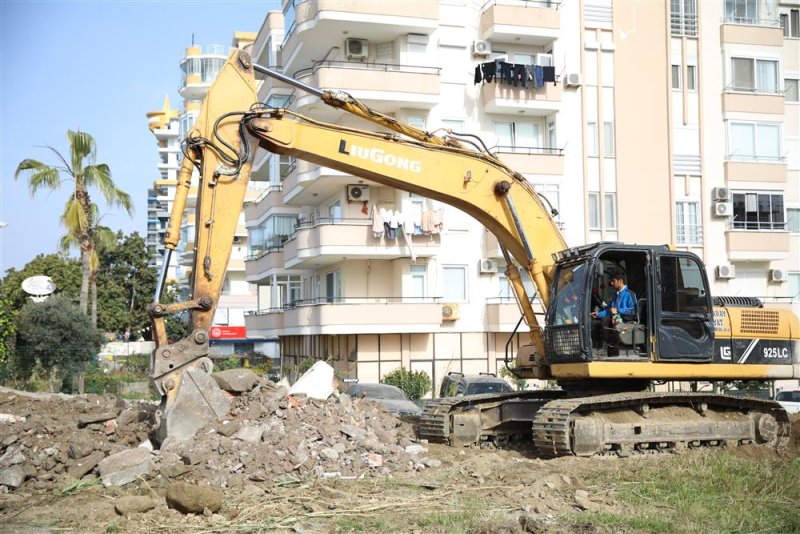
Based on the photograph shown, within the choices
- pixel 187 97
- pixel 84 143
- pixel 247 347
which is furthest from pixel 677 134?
pixel 187 97

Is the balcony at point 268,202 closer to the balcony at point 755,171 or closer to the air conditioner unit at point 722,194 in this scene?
the air conditioner unit at point 722,194

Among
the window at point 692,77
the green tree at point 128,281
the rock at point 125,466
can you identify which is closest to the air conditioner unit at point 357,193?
the window at point 692,77

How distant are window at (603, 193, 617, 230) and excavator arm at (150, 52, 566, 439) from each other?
67.1 ft

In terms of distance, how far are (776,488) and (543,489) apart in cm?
290

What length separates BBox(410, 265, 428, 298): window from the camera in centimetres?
3250

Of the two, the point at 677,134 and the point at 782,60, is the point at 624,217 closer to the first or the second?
the point at 677,134

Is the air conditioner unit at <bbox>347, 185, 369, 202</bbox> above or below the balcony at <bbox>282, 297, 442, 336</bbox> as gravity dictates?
above

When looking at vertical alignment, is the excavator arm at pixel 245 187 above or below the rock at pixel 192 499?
above

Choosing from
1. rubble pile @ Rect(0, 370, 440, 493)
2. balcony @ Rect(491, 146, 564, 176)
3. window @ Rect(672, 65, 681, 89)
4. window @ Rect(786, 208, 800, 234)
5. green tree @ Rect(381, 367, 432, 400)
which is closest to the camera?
rubble pile @ Rect(0, 370, 440, 493)

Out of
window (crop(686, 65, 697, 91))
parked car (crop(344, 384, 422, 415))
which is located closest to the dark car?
parked car (crop(344, 384, 422, 415))

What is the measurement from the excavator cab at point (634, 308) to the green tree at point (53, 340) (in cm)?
2314

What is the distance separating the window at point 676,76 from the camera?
35.8 metres

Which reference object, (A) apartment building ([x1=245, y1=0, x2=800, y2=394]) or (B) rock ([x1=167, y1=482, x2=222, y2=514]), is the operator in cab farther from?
(A) apartment building ([x1=245, y1=0, x2=800, y2=394])

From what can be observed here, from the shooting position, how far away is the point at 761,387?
27531mm
